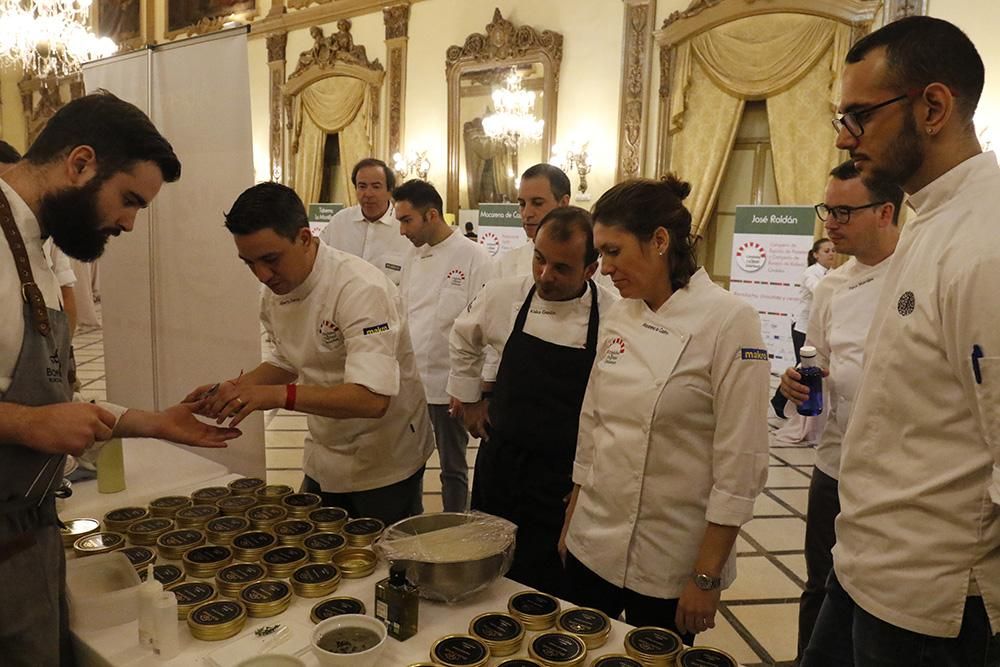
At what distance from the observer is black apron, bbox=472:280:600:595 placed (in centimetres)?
201

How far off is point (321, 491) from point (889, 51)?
1843 millimetres

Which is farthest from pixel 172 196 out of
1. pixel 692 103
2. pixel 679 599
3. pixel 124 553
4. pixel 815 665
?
pixel 692 103

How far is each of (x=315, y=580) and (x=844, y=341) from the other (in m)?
1.65

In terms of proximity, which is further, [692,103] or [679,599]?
[692,103]

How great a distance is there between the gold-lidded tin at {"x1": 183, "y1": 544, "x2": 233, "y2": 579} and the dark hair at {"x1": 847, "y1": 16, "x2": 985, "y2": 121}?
1.58 metres

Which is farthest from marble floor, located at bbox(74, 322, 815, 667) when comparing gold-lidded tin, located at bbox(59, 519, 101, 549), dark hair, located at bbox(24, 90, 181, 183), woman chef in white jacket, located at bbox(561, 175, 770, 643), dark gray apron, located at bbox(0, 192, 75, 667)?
dark hair, located at bbox(24, 90, 181, 183)

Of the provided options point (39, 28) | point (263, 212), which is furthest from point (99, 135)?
point (39, 28)

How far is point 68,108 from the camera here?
1353mm

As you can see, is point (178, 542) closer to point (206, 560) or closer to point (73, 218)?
point (206, 560)

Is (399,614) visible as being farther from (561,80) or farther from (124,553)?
(561,80)

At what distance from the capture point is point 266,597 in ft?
4.70

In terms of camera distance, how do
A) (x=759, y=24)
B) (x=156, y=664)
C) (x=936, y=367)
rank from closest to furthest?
1. (x=936, y=367)
2. (x=156, y=664)
3. (x=759, y=24)

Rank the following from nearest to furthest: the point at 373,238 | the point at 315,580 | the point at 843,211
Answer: the point at 315,580
the point at 843,211
the point at 373,238

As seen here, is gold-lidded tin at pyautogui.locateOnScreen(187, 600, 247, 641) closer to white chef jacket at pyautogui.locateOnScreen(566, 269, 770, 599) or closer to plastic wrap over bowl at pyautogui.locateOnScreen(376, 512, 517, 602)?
plastic wrap over bowl at pyautogui.locateOnScreen(376, 512, 517, 602)
